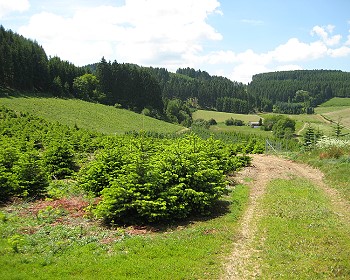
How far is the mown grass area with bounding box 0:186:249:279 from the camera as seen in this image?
10.3 m

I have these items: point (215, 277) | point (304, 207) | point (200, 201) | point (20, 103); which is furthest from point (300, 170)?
point (20, 103)

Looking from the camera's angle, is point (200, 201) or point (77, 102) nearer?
point (200, 201)

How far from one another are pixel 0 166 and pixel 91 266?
36.3 ft

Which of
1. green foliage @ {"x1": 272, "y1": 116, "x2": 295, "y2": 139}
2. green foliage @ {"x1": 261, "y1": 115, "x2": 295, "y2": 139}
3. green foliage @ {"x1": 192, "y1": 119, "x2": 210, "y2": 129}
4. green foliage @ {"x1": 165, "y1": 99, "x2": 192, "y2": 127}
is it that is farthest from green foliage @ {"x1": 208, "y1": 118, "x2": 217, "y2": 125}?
green foliage @ {"x1": 272, "y1": 116, "x2": 295, "y2": 139}

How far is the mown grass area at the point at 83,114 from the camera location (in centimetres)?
6882

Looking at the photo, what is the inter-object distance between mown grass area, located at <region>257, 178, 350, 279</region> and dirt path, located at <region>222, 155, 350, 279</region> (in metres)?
0.39

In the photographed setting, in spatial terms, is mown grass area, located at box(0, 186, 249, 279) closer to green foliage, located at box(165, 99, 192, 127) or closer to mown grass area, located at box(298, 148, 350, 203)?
mown grass area, located at box(298, 148, 350, 203)

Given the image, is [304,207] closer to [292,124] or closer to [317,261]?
[317,261]

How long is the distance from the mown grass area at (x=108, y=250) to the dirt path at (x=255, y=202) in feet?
1.53

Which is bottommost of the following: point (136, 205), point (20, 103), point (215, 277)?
point (215, 277)

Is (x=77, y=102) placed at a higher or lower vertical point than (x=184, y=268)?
higher

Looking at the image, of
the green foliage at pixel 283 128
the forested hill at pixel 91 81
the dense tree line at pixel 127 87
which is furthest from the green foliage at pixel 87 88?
the green foliage at pixel 283 128

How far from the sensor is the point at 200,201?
1569cm

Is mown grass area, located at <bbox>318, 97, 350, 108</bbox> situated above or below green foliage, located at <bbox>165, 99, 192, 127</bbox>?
above
